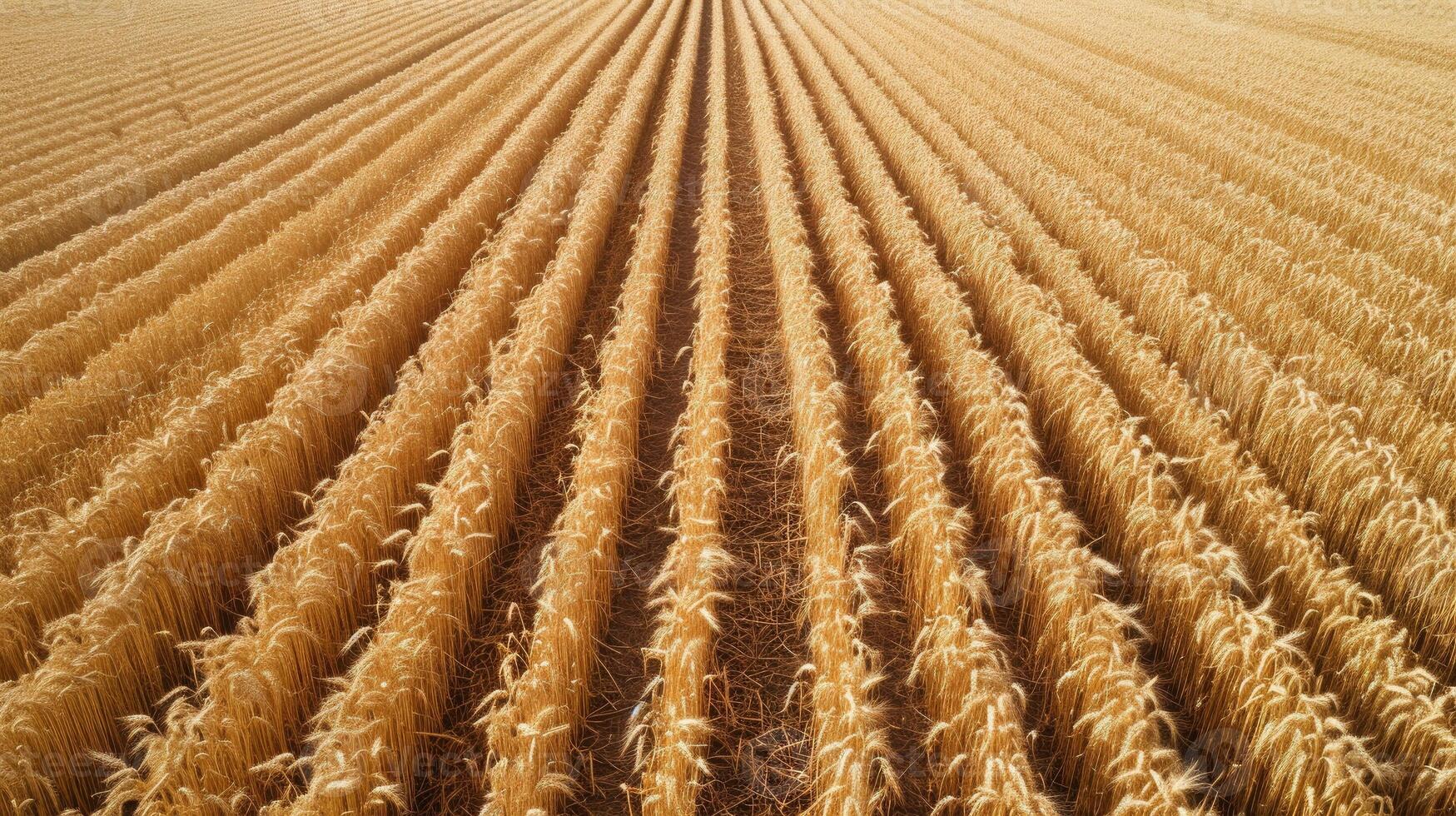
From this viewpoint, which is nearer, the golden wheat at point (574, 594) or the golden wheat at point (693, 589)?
the golden wheat at point (574, 594)

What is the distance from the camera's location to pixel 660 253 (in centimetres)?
1020

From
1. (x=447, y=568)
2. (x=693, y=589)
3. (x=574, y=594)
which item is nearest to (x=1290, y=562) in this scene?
(x=693, y=589)

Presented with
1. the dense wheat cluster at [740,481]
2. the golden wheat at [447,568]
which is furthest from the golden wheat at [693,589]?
the golden wheat at [447,568]

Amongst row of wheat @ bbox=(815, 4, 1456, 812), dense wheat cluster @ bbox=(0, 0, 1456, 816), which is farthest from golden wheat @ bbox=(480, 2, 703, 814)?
row of wheat @ bbox=(815, 4, 1456, 812)

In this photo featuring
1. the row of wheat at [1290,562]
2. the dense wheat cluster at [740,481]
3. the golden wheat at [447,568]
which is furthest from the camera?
the dense wheat cluster at [740,481]

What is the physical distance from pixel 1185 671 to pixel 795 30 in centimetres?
2898

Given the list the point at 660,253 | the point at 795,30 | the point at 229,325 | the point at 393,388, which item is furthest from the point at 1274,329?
the point at 795,30

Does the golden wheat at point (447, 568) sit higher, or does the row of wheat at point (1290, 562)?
the golden wheat at point (447, 568)

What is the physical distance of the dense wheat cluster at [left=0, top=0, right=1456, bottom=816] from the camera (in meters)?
3.96

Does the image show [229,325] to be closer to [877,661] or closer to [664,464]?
[664,464]

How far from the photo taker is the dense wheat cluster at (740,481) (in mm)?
3959

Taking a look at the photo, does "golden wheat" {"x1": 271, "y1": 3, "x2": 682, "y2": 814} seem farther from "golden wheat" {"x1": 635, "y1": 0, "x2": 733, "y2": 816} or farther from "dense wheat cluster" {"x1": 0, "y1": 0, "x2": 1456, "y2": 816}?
"golden wheat" {"x1": 635, "y1": 0, "x2": 733, "y2": 816}

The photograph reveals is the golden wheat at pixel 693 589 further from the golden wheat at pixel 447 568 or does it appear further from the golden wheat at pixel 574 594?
the golden wheat at pixel 447 568

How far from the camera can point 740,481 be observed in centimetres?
674
